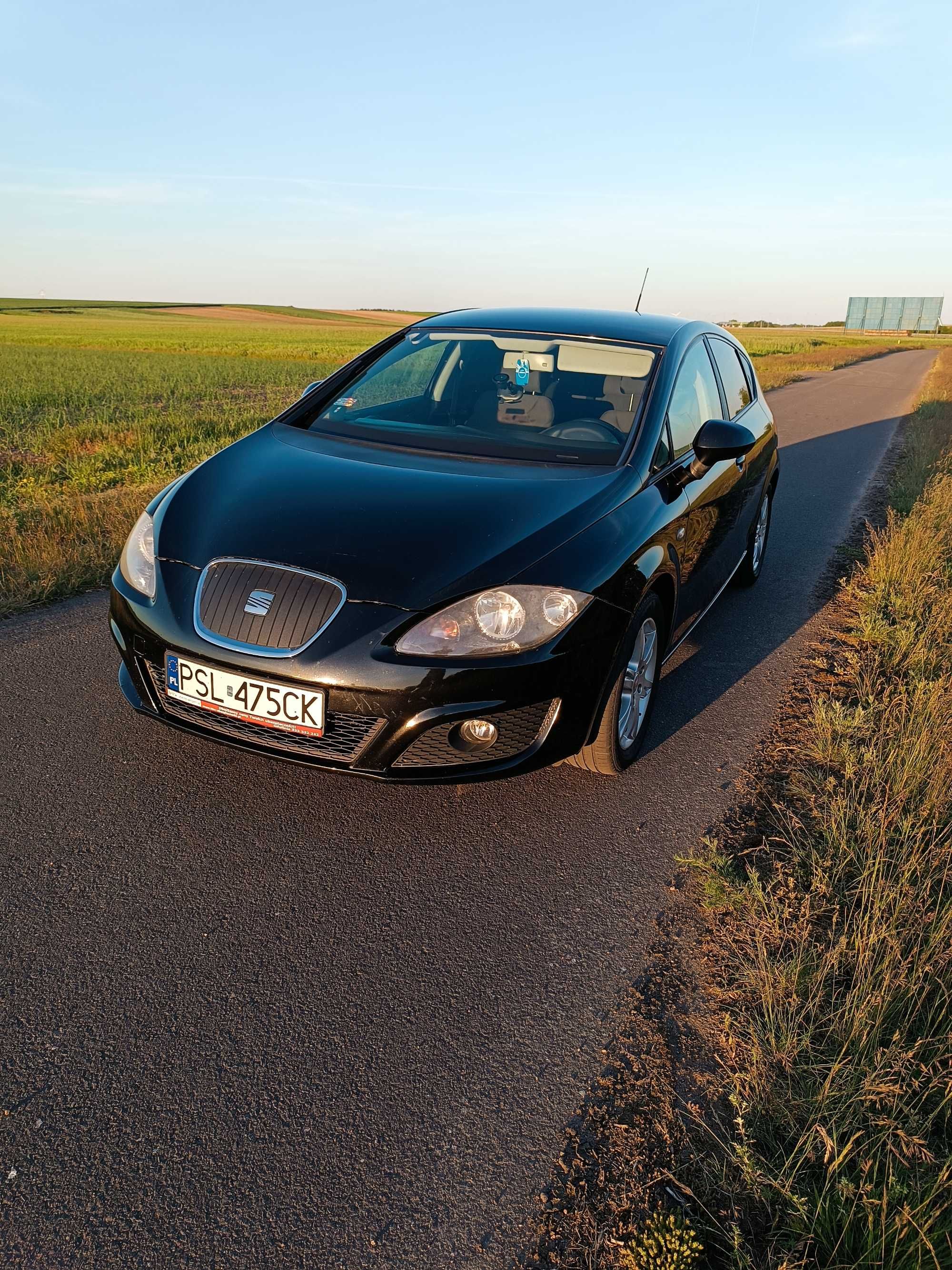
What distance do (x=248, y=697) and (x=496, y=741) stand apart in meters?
0.77

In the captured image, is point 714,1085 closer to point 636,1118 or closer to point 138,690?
point 636,1118

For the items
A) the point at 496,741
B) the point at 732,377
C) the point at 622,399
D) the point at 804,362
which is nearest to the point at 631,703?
the point at 496,741

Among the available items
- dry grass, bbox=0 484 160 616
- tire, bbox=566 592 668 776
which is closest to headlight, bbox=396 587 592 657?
tire, bbox=566 592 668 776

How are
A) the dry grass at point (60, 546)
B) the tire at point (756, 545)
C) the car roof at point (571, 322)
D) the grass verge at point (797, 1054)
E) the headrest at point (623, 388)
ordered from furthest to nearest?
the tire at point (756, 545), the dry grass at point (60, 546), the car roof at point (571, 322), the headrest at point (623, 388), the grass verge at point (797, 1054)

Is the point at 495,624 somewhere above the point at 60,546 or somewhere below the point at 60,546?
above

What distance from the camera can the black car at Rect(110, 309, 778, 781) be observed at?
2.71 meters

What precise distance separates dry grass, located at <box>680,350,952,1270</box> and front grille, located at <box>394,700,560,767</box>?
2.19 feet

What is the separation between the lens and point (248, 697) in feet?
9.08

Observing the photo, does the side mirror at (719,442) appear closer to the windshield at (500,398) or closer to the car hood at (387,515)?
the windshield at (500,398)

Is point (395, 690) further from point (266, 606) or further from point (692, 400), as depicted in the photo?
point (692, 400)

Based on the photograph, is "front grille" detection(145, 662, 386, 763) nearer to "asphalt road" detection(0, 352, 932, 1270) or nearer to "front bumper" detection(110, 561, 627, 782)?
"front bumper" detection(110, 561, 627, 782)

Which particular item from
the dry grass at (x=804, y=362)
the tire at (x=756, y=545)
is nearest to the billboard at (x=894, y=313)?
the dry grass at (x=804, y=362)

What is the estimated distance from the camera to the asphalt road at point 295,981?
174 centimetres

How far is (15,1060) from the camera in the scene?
6.73ft
